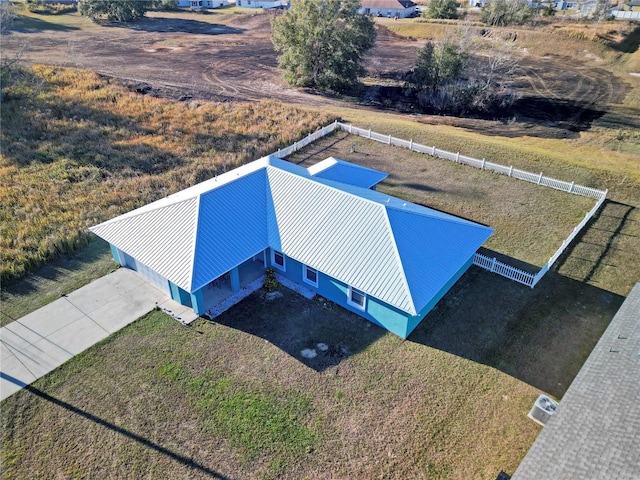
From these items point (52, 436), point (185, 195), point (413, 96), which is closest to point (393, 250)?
point (185, 195)

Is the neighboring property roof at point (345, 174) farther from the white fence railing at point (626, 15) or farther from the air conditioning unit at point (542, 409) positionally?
the white fence railing at point (626, 15)

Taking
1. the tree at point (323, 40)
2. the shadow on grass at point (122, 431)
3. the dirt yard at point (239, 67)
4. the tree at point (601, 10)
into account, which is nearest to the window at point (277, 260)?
the shadow on grass at point (122, 431)

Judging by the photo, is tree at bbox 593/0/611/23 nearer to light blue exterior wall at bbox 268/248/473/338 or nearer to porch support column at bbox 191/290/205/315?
light blue exterior wall at bbox 268/248/473/338

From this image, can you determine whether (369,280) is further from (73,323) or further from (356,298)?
(73,323)

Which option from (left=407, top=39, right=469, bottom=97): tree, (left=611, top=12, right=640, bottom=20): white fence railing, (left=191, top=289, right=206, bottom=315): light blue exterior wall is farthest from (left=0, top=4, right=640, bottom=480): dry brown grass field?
(left=611, top=12, right=640, bottom=20): white fence railing

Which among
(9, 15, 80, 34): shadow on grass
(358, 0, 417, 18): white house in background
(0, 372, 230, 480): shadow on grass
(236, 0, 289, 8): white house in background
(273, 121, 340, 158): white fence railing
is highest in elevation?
(358, 0, 417, 18): white house in background

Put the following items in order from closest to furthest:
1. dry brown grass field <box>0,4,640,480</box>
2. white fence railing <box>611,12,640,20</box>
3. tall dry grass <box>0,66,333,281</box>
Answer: dry brown grass field <box>0,4,640,480</box> < tall dry grass <box>0,66,333,281</box> < white fence railing <box>611,12,640,20</box>
